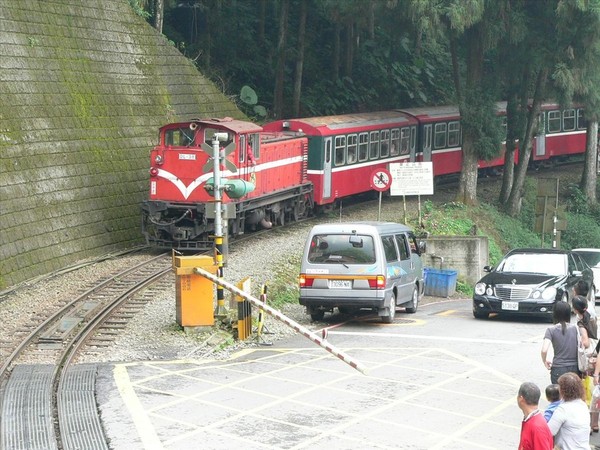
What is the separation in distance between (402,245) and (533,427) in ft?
41.5

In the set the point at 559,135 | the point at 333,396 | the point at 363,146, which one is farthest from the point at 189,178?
the point at 559,135

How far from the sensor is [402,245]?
2173 cm

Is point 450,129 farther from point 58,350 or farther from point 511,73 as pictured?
point 58,350

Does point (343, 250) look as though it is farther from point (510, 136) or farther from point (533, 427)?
point (510, 136)

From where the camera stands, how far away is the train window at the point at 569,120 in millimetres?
49656

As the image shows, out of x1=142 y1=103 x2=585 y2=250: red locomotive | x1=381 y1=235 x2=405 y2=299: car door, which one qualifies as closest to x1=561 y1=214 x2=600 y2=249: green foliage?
x1=142 y1=103 x2=585 y2=250: red locomotive

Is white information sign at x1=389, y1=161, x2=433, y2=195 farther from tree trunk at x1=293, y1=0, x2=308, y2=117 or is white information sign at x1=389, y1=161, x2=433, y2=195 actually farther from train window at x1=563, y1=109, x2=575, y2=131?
train window at x1=563, y1=109, x2=575, y2=131

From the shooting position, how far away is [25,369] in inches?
607

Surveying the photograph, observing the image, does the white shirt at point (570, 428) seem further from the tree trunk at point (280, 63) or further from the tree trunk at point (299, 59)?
the tree trunk at point (299, 59)

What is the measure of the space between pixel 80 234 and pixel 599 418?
15089 millimetres

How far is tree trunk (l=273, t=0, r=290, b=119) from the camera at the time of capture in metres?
42.6

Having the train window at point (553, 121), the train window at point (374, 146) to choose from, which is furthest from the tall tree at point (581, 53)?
the train window at point (553, 121)

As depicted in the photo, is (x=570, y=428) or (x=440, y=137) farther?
(x=440, y=137)

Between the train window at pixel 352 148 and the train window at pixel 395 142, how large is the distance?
9.82ft
